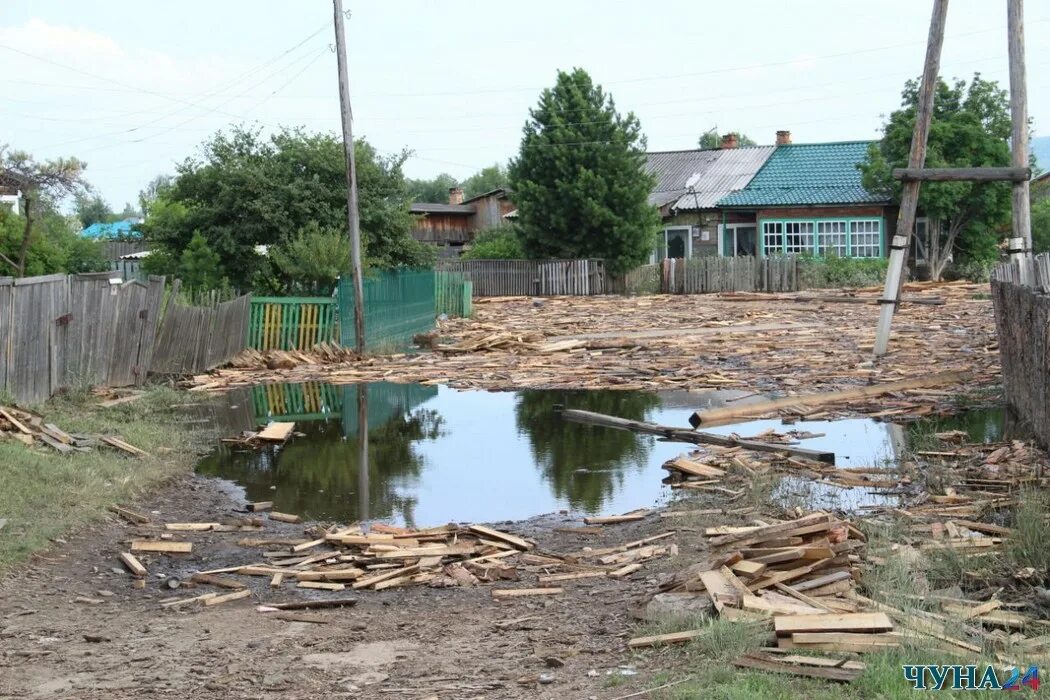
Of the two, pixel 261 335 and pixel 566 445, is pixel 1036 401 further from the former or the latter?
pixel 261 335

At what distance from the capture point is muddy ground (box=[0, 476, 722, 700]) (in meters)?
6.22

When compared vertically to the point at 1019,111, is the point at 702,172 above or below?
above

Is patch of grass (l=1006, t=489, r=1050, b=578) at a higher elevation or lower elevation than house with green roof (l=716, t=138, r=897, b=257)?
lower

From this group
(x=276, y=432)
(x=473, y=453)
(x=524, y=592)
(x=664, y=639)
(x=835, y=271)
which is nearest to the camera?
(x=664, y=639)

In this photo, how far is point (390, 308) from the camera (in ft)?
95.1

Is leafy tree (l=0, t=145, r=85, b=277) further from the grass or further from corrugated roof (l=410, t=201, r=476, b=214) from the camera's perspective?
corrugated roof (l=410, t=201, r=476, b=214)

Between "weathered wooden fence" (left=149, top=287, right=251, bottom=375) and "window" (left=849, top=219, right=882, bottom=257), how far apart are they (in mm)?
33291

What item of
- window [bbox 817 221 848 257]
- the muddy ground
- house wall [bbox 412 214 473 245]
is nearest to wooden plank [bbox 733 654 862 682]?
the muddy ground

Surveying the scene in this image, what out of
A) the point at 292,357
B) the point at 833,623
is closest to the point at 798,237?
the point at 292,357

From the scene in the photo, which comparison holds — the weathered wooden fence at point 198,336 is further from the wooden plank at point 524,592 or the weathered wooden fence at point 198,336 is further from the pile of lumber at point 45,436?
the wooden plank at point 524,592

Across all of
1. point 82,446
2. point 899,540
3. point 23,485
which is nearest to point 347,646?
point 899,540

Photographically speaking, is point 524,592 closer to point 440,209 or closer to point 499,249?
point 499,249

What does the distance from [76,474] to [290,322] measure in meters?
14.3

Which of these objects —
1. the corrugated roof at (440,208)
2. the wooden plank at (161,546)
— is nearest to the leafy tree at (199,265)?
the wooden plank at (161,546)
